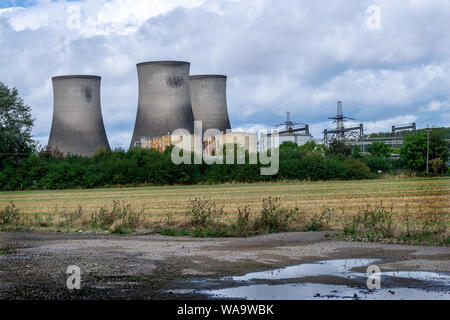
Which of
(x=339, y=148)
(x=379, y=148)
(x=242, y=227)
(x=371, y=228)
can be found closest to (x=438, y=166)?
(x=339, y=148)

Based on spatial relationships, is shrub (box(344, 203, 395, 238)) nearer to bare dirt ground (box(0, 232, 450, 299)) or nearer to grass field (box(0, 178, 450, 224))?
bare dirt ground (box(0, 232, 450, 299))

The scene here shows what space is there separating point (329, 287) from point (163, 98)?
32.4 m

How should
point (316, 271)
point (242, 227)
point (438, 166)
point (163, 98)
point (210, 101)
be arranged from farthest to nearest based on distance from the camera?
1. point (438, 166)
2. point (210, 101)
3. point (163, 98)
4. point (242, 227)
5. point (316, 271)

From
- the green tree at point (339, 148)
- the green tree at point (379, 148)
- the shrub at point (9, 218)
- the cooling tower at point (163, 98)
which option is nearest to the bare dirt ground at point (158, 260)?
the shrub at point (9, 218)

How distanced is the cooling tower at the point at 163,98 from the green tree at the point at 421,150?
24.9 metres

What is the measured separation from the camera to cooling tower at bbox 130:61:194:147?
36.8 m

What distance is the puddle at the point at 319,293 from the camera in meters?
5.07

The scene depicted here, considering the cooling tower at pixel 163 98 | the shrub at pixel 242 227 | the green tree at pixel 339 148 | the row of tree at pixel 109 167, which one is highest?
the cooling tower at pixel 163 98

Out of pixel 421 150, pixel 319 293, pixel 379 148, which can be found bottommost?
pixel 319 293

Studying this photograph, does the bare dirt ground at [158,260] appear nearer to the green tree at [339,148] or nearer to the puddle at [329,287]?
the puddle at [329,287]

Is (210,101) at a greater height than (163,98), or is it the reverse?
(210,101)

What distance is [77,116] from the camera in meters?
38.6

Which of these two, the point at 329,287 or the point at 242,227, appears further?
the point at 242,227

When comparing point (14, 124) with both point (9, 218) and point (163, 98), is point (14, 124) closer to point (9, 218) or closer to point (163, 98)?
point (163, 98)
